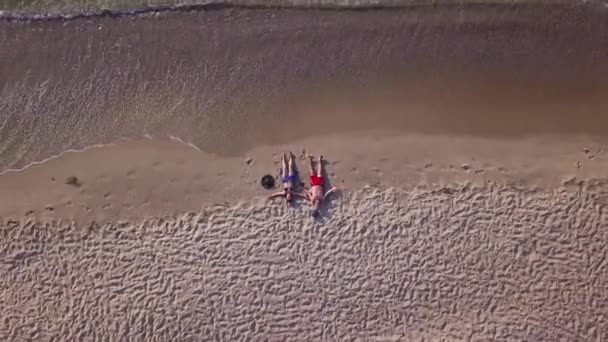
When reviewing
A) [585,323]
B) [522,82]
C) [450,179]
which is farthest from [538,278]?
[522,82]

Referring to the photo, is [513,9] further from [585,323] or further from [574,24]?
[585,323]

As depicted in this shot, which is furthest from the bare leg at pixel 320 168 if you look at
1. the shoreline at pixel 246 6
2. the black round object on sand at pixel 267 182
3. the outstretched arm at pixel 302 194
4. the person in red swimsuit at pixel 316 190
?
the shoreline at pixel 246 6

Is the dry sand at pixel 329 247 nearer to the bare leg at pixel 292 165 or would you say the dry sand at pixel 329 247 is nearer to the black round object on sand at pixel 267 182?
the black round object on sand at pixel 267 182

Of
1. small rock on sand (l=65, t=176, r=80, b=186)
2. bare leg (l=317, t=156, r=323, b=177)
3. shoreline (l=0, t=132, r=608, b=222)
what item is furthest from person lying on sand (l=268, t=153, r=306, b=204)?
small rock on sand (l=65, t=176, r=80, b=186)

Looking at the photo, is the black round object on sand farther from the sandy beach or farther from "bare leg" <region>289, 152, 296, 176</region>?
"bare leg" <region>289, 152, 296, 176</region>

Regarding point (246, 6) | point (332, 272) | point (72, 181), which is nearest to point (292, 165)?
point (332, 272)

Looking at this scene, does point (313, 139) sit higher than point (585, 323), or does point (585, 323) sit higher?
point (313, 139)
